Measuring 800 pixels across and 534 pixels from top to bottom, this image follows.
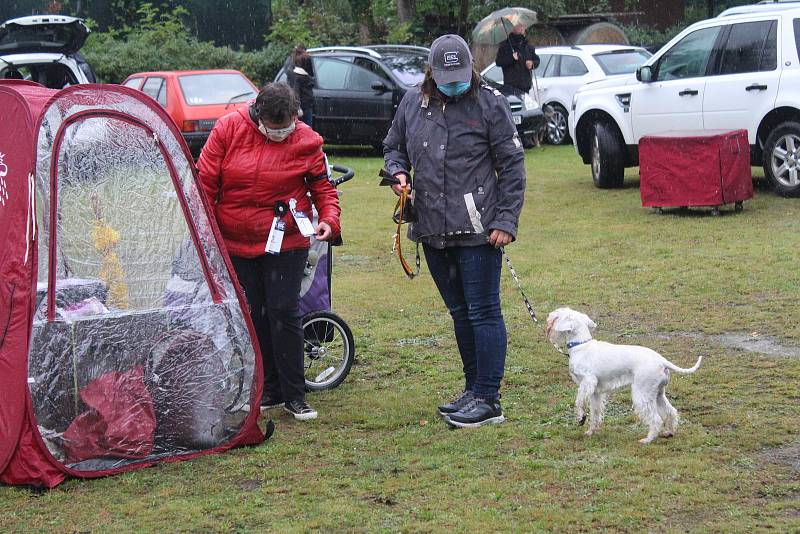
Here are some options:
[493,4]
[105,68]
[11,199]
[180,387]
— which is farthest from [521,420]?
[493,4]

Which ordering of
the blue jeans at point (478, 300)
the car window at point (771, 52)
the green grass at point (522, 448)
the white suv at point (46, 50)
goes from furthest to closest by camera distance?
the white suv at point (46, 50) → the car window at point (771, 52) → the blue jeans at point (478, 300) → the green grass at point (522, 448)

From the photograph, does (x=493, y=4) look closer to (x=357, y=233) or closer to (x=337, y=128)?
(x=337, y=128)

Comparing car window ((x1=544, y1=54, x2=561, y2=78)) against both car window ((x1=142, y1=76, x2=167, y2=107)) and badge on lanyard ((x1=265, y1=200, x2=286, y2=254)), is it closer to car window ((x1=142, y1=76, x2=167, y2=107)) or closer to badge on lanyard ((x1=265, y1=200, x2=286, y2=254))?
car window ((x1=142, y1=76, x2=167, y2=107))

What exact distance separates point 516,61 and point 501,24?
1.60 meters

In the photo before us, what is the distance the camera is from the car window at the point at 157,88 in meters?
18.0

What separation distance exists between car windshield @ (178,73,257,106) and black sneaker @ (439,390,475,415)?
42.2 feet

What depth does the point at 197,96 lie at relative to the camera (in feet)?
58.9

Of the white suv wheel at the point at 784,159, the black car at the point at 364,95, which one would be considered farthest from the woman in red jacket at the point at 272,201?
the black car at the point at 364,95

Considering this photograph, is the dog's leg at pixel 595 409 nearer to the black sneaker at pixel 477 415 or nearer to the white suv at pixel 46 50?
the black sneaker at pixel 477 415

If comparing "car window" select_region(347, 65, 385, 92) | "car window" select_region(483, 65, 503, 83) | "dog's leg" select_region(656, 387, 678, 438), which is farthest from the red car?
"dog's leg" select_region(656, 387, 678, 438)

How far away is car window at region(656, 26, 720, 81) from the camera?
41.1ft

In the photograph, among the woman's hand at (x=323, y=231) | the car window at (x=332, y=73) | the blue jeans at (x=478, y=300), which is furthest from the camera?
the car window at (x=332, y=73)

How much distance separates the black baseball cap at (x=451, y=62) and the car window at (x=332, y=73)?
43.9 feet

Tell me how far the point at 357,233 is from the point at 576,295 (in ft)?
12.7
